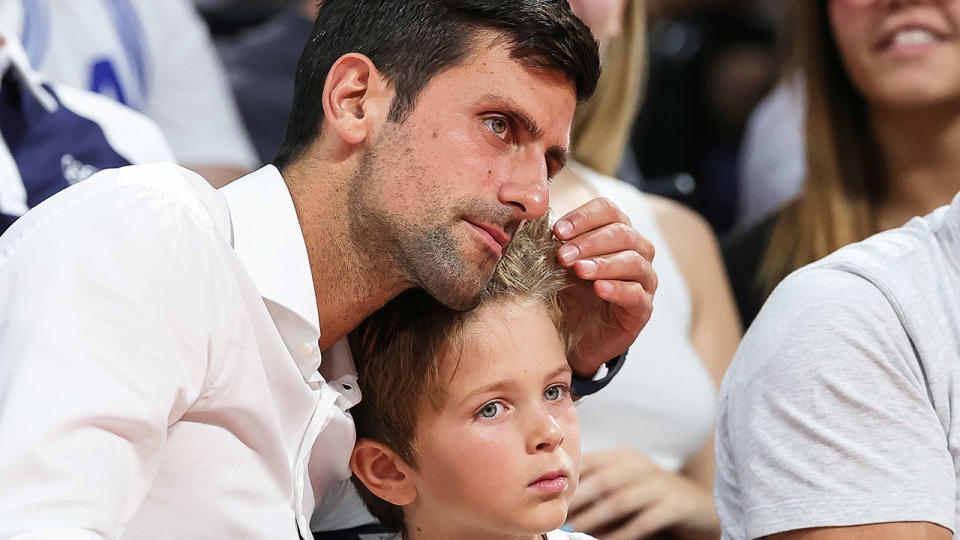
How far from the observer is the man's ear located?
1368 millimetres

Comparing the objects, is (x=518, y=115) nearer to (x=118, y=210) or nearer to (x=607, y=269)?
(x=607, y=269)

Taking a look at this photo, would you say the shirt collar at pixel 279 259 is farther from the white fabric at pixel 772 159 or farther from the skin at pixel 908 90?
the white fabric at pixel 772 159

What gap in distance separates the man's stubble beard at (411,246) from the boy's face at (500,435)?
101 mm

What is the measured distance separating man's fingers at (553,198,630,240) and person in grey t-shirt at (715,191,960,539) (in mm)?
229

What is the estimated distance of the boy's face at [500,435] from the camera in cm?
143

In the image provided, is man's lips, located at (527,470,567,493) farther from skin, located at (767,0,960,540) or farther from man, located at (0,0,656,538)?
skin, located at (767,0,960,540)

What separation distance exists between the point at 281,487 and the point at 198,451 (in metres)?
0.12

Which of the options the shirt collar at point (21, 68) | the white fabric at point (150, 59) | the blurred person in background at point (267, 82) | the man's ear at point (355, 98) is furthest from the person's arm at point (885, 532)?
the blurred person in background at point (267, 82)

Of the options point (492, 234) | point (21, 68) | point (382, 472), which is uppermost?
point (492, 234)

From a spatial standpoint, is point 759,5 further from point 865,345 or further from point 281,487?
point 281,487

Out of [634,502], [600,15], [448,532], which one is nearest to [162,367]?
[448,532]

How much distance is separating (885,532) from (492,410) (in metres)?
0.44

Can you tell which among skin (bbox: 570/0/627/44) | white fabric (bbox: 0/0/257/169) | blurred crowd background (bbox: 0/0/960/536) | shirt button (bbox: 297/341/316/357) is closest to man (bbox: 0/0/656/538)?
shirt button (bbox: 297/341/316/357)

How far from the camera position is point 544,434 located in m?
1.42
